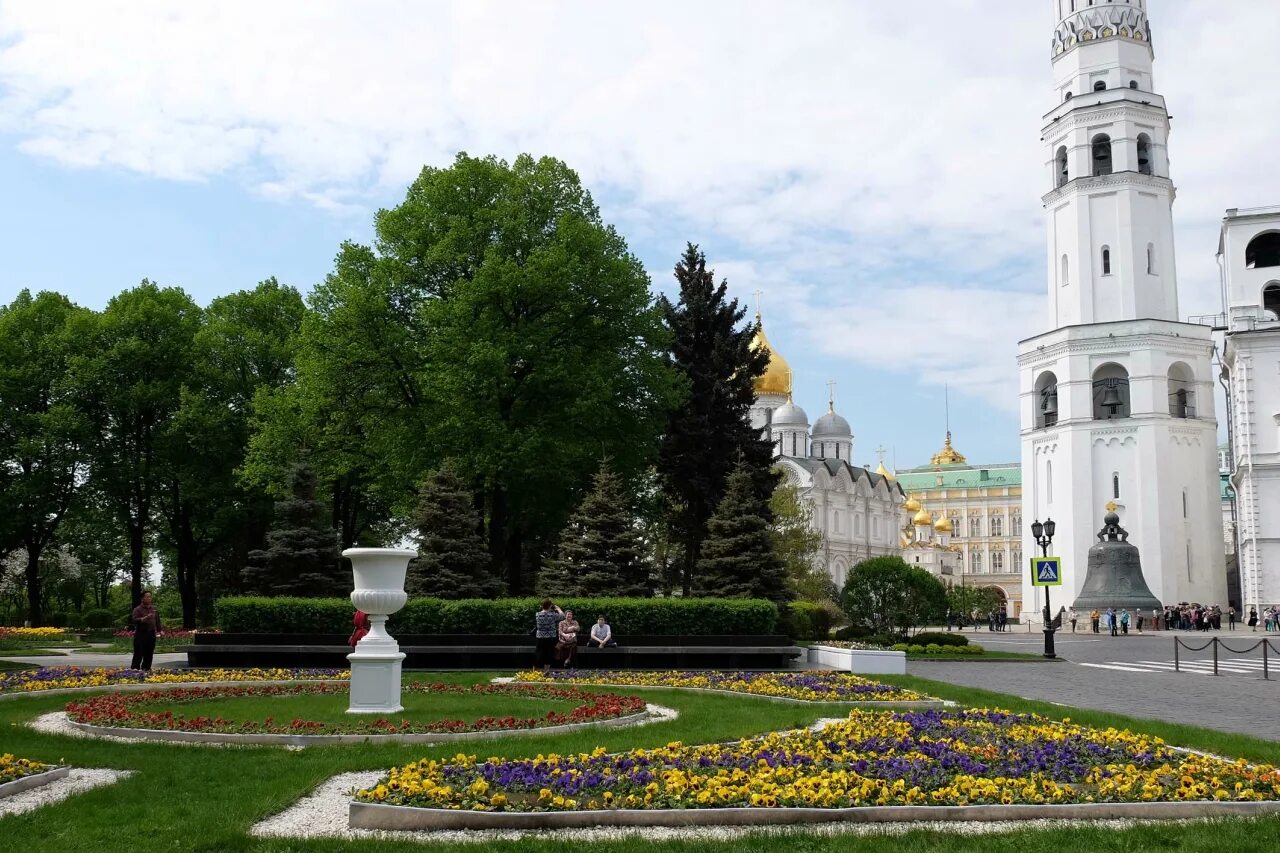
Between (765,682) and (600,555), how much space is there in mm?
10226

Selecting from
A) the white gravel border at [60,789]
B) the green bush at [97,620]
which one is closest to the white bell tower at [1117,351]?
the green bush at [97,620]

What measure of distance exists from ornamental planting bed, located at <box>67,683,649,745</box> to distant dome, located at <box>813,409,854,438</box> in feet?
339

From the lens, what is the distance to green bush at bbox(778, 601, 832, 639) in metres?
31.7

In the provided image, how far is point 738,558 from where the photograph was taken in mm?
31297

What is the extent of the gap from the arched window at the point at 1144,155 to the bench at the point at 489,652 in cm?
5453

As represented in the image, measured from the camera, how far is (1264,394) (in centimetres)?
6338

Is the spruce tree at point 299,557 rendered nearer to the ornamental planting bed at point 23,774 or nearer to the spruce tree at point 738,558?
the spruce tree at point 738,558

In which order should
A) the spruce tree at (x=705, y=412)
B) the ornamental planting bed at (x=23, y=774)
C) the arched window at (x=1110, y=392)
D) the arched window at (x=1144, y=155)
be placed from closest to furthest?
the ornamental planting bed at (x=23, y=774) < the spruce tree at (x=705, y=412) < the arched window at (x=1110, y=392) < the arched window at (x=1144, y=155)

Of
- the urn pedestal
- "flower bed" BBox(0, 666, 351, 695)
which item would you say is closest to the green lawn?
the urn pedestal

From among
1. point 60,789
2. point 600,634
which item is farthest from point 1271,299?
point 60,789

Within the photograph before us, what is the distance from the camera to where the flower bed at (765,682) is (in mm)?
17516

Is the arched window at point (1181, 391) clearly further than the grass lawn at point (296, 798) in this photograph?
Yes

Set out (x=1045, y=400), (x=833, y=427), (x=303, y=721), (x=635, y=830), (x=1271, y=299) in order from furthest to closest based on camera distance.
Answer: (x=833, y=427) → (x=1045, y=400) → (x=1271, y=299) → (x=303, y=721) → (x=635, y=830)

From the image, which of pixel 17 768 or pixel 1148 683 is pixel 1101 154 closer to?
pixel 1148 683
